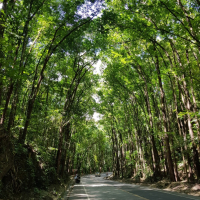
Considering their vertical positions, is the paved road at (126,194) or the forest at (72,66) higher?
the forest at (72,66)

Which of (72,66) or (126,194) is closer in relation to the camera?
(126,194)

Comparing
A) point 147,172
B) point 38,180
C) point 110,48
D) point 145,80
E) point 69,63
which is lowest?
point 147,172

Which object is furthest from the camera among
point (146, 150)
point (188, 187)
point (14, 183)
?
point (146, 150)

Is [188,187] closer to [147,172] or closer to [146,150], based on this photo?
[147,172]

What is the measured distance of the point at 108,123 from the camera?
33.6m

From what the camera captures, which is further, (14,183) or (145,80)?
(145,80)

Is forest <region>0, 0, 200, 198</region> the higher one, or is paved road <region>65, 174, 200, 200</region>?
forest <region>0, 0, 200, 198</region>

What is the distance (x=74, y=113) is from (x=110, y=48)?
757cm

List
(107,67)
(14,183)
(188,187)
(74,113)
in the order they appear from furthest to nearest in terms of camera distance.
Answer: (107,67) < (74,113) < (188,187) < (14,183)

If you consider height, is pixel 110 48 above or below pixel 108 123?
above

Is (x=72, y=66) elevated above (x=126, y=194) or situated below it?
above

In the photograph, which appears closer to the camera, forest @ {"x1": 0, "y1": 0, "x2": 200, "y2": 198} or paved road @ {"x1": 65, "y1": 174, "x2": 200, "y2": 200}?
forest @ {"x1": 0, "y1": 0, "x2": 200, "y2": 198}

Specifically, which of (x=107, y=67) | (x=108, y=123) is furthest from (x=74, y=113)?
(x=108, y=123)

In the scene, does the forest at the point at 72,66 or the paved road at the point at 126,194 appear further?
the paved road at the point at 126,194
